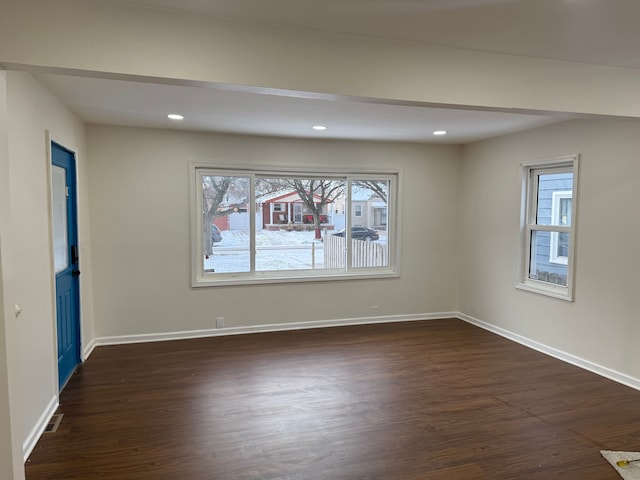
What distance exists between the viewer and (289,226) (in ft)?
17.3

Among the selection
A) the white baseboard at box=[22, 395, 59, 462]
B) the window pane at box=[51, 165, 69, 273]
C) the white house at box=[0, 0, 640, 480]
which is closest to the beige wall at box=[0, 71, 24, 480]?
the white house at box=[0, 0, 640, 480]

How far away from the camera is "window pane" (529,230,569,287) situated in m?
4.30

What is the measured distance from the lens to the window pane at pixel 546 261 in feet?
14.1

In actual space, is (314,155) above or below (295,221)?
above

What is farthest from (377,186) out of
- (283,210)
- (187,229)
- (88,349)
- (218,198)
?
(88,349)

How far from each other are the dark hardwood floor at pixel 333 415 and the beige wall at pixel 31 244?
1.01 feet

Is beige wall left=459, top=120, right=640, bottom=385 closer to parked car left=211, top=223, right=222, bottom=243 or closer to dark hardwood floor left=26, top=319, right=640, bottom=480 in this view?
dark hardwood floor left=26, top=319, right=640, bottom=480

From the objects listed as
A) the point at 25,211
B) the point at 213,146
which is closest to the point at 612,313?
the point at 213,146

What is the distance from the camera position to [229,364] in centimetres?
400

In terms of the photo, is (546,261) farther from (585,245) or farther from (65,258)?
(65,258)

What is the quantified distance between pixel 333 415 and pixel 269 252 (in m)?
2.57

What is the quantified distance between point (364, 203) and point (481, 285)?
6.10 feet

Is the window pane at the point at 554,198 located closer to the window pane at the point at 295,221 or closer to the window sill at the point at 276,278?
the window sill at the point at 276,278

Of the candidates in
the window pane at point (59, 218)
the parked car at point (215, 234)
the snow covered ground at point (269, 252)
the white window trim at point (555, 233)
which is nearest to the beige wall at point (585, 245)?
the white window trim at point (555, 233)
